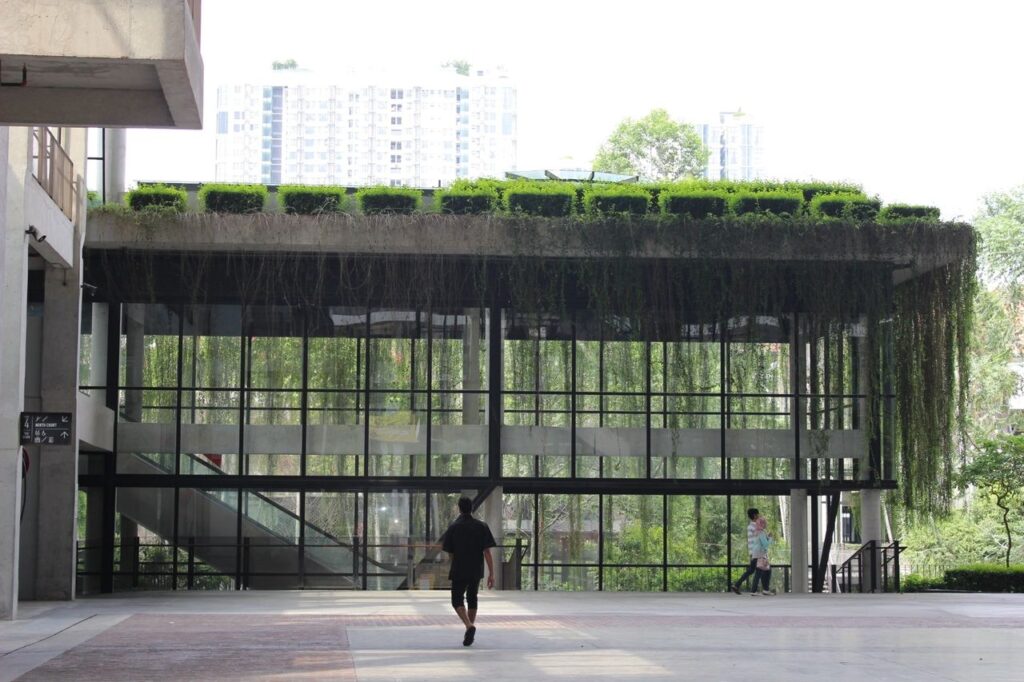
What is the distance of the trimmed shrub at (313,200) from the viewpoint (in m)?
24.1

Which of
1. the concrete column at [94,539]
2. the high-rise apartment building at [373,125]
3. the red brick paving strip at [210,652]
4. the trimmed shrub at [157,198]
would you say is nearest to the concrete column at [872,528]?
the red brick paving strip at [210,652]

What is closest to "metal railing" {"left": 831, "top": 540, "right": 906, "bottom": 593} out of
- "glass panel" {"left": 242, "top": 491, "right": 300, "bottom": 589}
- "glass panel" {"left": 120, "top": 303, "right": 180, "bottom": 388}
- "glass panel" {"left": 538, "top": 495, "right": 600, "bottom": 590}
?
"glass panel" {"left": 538, "top": 495, "right": 600, "bottom": 590}

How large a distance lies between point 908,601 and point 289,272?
12276 millimetres

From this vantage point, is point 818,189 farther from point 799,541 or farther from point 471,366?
point 471,366

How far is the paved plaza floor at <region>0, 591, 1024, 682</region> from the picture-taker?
1134cm

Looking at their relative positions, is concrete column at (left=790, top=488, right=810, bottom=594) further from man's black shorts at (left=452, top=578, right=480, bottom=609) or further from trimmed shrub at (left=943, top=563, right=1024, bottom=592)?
man's black shorts at (left=452, top=578, right=480, bottom=609)

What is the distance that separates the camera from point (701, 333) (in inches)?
1026

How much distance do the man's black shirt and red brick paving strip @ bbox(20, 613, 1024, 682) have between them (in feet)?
4.56

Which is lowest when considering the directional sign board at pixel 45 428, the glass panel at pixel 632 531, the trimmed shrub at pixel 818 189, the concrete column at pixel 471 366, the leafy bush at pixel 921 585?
the leafy bush at pixel 921 585

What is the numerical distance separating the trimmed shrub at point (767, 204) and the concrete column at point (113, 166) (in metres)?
11.6

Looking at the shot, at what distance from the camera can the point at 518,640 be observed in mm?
14195

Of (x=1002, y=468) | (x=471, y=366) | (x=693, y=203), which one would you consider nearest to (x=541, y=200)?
(x=693, y=203)

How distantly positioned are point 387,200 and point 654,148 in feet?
125

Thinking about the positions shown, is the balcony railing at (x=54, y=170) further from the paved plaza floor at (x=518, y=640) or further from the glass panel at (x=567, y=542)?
the glass panel at (x=567, y=542)
